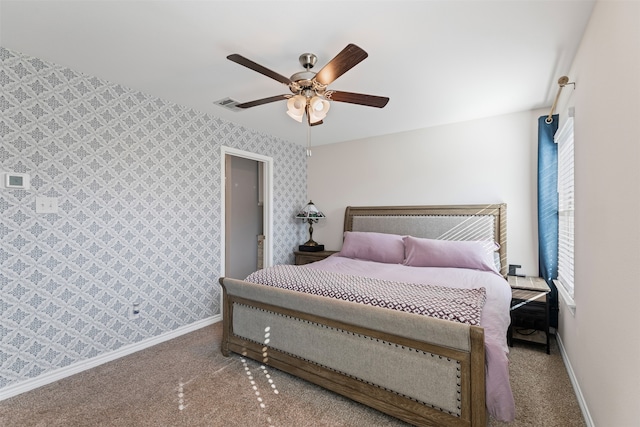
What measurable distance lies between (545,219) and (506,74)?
4.81ft

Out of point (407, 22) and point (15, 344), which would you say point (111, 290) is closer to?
point (15, 344)

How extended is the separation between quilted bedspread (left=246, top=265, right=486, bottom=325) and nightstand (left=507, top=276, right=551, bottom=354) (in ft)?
3.61

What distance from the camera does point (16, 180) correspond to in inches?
85.0

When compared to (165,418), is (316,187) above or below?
above

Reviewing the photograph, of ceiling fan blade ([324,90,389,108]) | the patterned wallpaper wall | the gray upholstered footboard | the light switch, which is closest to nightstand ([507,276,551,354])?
the gray upholstered footboard

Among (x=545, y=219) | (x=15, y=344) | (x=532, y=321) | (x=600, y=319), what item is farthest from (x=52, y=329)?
(x=545, y=219)

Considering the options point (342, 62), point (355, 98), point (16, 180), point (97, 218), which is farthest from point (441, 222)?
point (16, 180)

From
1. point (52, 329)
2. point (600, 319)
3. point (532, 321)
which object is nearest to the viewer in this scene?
point (600, 319)

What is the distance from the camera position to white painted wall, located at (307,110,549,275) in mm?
3402

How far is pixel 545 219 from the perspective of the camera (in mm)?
2965

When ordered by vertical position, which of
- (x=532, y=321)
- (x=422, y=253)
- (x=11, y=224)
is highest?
(x=11, y=224)

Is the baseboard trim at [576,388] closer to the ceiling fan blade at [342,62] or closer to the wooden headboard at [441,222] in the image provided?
the wooden headboard at [441,222]

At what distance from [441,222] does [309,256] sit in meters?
1.94

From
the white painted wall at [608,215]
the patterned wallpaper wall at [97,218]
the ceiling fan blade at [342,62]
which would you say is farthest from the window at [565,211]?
the patterned wallpaper wall at [97,218]
